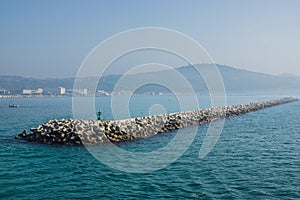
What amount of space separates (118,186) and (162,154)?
21.0 ft

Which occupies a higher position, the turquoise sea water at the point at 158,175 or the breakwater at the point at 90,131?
the breakwater at the point at 90,131

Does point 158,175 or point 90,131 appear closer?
point 158,175

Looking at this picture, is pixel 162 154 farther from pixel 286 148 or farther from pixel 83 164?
pixel 286 148

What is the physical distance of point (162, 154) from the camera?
18797 mm

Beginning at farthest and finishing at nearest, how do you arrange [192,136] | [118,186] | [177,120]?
1. [177,120]
2. [192,136]
3. [118,186]

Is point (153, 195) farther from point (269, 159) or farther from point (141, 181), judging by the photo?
point (269, 159)

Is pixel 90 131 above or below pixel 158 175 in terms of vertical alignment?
above

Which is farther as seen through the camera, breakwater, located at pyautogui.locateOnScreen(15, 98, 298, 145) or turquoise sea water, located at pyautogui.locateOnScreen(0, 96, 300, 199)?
breakwater, located at pyautogui.locateOnScreen(15, 98, 298, 145)

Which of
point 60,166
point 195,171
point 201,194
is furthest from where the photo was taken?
point 60,166

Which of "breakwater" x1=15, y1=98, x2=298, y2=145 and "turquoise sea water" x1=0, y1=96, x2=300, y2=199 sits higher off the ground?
"breakwater" x1=15, y1=98, x2=298, y2=145

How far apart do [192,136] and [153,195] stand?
15.0 metres

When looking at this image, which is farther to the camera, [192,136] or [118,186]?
[192,136]

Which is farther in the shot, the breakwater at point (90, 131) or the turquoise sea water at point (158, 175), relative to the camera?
the breakwater at point (90, 131)

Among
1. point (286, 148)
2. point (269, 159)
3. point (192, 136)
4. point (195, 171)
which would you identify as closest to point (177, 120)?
point (192, 136)
